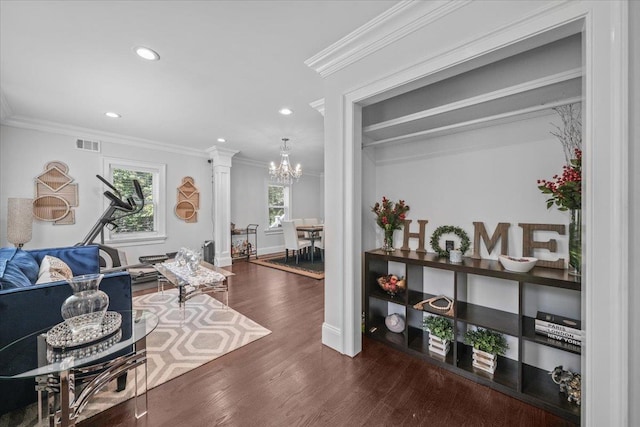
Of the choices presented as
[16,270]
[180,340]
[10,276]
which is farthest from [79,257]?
[180,340]

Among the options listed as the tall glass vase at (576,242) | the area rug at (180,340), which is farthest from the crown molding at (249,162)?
the tall glass vase at (576,242)

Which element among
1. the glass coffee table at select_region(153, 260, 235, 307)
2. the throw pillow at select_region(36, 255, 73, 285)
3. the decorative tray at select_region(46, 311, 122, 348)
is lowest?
the glass coffee table at select_region(153, 260, 235, 307)

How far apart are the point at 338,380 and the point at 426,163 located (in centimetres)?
201

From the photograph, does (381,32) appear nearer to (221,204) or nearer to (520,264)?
(520,264)

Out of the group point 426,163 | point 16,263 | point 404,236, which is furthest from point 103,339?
point 426,163

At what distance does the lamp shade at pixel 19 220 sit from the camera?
3154mm

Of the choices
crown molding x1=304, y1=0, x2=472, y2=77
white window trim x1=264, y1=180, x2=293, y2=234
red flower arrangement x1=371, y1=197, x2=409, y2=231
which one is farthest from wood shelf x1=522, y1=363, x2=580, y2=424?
white window trim x1=264, y1=180, x2=293, y2=234

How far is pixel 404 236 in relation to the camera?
246 cm

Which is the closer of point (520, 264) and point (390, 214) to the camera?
point (520, 264)

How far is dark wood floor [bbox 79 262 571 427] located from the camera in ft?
4.79

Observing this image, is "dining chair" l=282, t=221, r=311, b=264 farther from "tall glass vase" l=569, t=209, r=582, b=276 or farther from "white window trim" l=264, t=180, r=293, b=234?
"tall glass vase" l=569, t=209, r=582, b=276

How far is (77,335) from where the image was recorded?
1.32 metres

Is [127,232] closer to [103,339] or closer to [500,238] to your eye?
[103,339]

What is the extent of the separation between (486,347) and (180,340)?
2.64 metres
